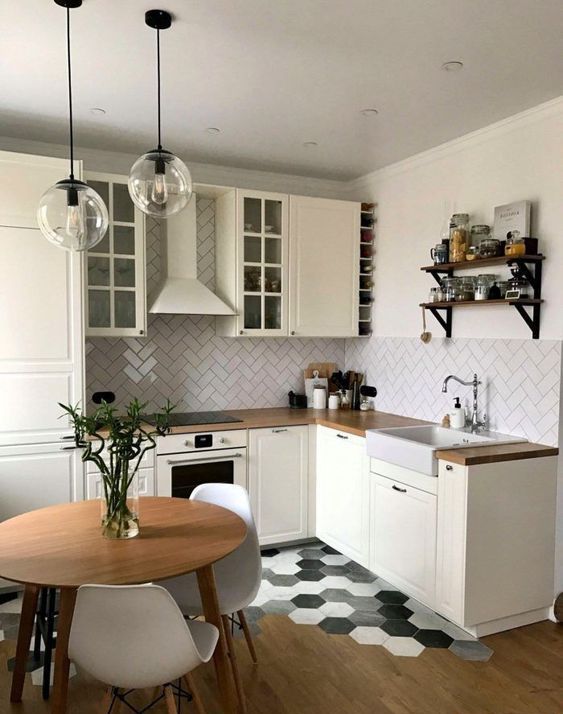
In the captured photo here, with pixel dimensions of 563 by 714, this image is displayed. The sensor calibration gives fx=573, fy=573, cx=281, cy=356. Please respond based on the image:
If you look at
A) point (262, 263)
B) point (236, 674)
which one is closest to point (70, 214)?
point (236, 674)

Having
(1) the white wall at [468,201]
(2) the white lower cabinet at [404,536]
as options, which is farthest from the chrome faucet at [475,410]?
(2) the white lower cabinet at [404,536]

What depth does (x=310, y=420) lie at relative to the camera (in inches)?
151

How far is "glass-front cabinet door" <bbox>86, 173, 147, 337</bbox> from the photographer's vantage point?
3465 mm

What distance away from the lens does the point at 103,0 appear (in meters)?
1.99

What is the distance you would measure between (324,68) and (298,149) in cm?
114

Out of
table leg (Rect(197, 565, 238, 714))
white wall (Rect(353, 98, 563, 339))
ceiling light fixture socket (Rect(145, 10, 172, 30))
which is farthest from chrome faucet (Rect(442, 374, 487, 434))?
ceiling light fixture socket (Rect(145, 10, 172, 30))

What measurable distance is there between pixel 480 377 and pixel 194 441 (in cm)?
174

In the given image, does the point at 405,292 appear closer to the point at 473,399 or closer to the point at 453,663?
the point at 473,399

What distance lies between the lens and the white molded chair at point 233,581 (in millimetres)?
2209

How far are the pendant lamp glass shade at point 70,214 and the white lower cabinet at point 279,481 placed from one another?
1.92 m

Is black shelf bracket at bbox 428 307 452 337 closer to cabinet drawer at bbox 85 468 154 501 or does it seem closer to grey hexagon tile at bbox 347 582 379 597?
grey hexagon tile at bbox 347 582 379 597

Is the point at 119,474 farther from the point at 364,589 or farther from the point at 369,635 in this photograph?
the point at 364,589

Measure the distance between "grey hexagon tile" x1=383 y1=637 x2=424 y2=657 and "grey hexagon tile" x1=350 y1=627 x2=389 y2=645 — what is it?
3 cm

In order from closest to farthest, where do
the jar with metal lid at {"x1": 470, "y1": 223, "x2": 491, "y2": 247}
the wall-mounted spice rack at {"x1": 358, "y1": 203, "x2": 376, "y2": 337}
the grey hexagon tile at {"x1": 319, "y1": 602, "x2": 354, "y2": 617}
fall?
the grey hexagon tile at {"x1": 319, "y1": 602, "x2": 354, "y2": 617}
the jar with metal lid at {"x1": 470, "y1": 223, "x2": 491, "y2": 247}
the wall-mounted spice rack at {"x1": 358, "y1": 203, "x2": 376, "y2": 337}
